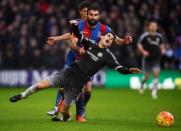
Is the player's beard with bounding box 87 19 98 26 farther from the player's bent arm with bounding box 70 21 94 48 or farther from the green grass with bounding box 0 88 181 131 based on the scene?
the green grass with bounding box 0 88 181 131

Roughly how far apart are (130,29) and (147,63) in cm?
440

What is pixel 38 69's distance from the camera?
27.4m

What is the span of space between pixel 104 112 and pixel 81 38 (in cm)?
392

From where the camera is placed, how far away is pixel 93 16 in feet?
45.4

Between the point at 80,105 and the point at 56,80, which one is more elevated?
the point at 56,80

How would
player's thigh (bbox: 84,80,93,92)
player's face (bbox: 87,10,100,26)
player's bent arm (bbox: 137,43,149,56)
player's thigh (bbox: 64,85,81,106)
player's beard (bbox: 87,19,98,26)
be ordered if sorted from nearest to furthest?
1. player's thigh (bbox: 64,85,81,106)
2. player's face (bbox: 87,10,100,26)
3. player's beard (bbox: 87,19,98,26)
4. player's thigh (bbox: 84,80,93,92)
5. player's bent arm (bbox: 137,43,149,56)

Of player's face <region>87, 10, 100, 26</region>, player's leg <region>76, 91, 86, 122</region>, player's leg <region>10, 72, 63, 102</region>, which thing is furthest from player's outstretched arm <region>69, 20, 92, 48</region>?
player's leg <region>76, 91, 86, 122</region>

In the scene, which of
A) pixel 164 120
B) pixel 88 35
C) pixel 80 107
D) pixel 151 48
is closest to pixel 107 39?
pixel 88 35

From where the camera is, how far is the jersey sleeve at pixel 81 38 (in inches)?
528

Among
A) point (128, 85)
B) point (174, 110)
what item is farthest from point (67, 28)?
point (174, 110)

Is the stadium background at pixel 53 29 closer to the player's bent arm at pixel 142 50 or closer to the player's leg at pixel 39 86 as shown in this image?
the player's bent arm at pixel 142 50

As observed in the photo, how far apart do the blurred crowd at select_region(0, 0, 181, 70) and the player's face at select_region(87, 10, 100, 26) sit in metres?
11.9

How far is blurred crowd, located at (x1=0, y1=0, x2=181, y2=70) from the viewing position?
2703 centimetres

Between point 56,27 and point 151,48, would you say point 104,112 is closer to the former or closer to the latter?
point 151,48
